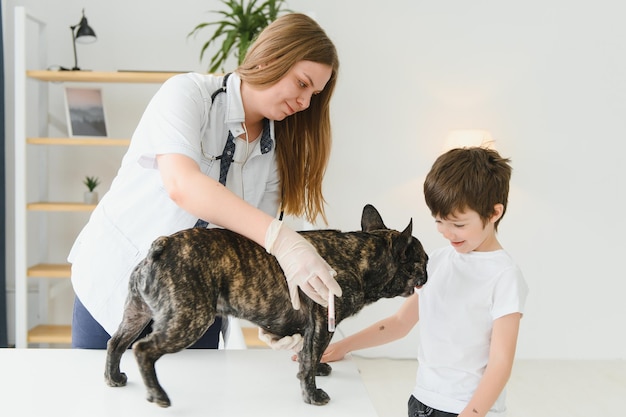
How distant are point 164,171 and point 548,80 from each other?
3377 millimetres

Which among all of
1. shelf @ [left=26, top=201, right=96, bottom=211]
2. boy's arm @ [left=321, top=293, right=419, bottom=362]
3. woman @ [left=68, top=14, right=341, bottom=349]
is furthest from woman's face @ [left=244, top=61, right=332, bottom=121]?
shelf @ [left=26, top=201, right=96, bottom=211]

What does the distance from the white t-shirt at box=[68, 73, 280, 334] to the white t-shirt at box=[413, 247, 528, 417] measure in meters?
0.47

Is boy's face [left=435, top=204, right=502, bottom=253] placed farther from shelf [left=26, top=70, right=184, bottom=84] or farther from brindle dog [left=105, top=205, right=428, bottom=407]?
shelf [left=26, top=70, right=184, bottom=84]

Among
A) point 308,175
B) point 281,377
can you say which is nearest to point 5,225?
point 308,175

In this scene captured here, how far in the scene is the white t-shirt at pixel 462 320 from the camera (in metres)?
1.30

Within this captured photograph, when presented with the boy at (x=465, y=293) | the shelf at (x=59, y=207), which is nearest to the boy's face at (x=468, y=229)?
the boy at (x=465, y=293)

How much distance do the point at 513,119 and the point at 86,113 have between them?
8.09ft

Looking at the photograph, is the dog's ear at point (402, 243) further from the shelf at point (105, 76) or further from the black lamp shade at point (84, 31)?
the black lamp shade at point (84, 31)

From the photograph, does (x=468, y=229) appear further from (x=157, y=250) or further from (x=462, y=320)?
(x=157, y=250)

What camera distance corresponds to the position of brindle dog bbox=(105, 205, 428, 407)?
0.97m

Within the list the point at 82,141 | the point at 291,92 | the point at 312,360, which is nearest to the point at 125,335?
the point at 312,360

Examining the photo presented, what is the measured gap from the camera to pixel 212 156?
132 cm

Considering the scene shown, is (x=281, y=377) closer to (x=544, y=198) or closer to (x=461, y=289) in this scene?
(x=461, y=289)

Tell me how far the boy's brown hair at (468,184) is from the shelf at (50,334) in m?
2.63
